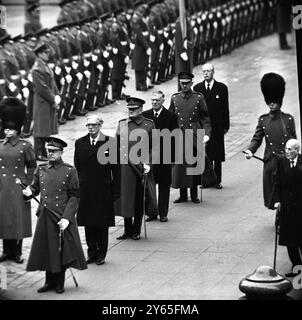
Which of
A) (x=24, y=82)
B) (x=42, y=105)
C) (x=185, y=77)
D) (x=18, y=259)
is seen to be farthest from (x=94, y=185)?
(x=24, y=82)

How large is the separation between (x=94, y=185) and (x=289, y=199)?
2.13 m

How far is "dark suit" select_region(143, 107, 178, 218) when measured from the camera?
18500mm

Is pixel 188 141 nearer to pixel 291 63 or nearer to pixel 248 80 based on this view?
pixel 248 80

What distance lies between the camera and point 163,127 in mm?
18609

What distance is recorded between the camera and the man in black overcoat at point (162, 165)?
60.7 feet

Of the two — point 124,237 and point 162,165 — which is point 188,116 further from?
A: point 124,237

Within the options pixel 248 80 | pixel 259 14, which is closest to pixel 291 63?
pixel 248 80

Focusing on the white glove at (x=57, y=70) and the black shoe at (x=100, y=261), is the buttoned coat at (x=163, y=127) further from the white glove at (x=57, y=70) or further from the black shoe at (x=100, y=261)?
the white glove at (x=57, y=70)

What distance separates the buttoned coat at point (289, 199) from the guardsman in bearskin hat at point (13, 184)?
269cm

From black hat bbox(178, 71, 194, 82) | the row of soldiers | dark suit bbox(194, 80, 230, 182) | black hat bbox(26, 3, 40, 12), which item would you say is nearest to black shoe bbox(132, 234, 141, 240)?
black hat bbox(178, 71, 194, 82)

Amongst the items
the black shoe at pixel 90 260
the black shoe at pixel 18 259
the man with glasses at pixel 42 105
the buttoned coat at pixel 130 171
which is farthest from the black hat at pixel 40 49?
the black shoe at pixel 90 260

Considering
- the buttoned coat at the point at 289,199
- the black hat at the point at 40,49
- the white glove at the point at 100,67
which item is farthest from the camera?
the white glove at the point at 100,67

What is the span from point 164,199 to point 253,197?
1.68 meters

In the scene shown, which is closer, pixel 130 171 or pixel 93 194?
pixel 93 194
